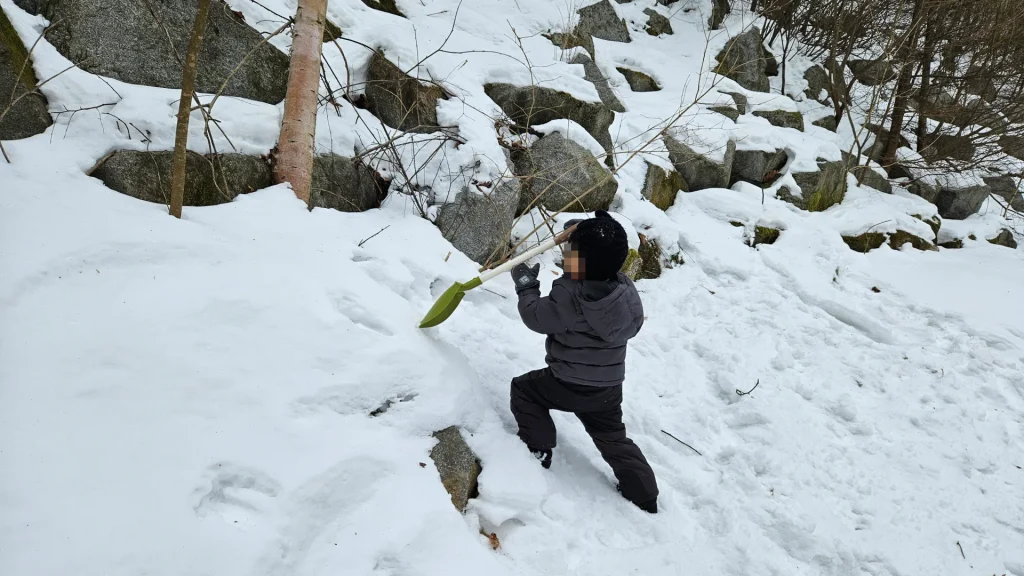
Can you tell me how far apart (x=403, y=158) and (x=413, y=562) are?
2.80 metres

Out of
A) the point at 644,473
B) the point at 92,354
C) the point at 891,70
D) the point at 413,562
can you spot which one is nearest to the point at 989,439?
the point at 644,473

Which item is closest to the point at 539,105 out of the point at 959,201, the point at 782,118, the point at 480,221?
the point at 480,221

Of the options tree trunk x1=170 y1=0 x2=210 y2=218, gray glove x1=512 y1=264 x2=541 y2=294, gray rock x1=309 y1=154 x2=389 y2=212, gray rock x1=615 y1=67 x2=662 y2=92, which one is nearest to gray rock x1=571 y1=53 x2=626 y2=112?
gray rock x1=615 y1=67 x2=662 y2=92

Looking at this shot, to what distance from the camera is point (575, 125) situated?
4723 mm

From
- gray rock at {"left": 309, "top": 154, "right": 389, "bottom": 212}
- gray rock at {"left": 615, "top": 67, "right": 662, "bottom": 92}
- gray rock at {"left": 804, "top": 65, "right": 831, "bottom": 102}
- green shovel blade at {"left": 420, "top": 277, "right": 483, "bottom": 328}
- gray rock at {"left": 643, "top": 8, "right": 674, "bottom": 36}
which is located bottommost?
green shovel blade at {"left": 420, "top": 277, "right": 483, "bottom": 328}

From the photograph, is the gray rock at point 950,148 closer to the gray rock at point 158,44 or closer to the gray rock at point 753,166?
the gray rock at point 753,166

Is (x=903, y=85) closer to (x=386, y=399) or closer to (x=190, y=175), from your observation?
(x=386, y=399)

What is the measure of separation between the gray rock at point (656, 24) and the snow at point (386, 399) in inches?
247

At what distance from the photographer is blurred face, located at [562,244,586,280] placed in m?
2.15

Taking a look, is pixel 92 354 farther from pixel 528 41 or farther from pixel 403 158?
pixel 528 41

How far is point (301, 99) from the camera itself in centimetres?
296

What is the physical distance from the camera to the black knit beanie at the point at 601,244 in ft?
6.82

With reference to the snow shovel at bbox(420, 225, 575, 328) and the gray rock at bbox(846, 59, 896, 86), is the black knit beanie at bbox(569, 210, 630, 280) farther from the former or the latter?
the gray rock at bbox(846, 59, 896, 86)

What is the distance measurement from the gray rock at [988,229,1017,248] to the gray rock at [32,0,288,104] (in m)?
8.92
